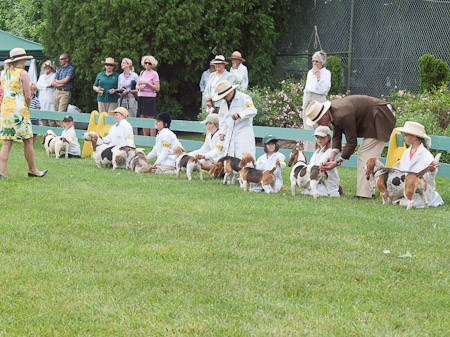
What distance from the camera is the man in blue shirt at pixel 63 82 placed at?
1892cm

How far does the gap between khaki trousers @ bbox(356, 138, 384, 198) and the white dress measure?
1.36 feet

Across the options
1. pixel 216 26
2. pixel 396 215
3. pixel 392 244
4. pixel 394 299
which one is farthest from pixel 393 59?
pixel 394 299

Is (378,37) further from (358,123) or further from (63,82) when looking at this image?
(358,123)

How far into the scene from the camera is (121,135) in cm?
1369

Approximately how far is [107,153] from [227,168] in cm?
340

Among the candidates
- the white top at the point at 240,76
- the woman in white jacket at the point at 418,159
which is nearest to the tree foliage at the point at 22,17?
the white top at the point at 240,76

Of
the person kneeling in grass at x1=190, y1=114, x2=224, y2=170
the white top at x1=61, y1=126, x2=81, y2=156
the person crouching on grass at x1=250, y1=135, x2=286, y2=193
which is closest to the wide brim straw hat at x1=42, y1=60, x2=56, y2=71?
the white top at x1=61, y1=126, x2=81, y2=156

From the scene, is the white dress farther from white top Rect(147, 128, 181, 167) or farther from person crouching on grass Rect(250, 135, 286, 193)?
white top Rect(147, 128, 181, 167)

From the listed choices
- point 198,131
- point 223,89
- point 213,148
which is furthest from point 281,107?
point 223,89

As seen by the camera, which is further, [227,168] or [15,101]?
[227,168]

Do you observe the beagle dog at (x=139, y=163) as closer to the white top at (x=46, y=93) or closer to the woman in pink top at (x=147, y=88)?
the woman in pink top at (x=147, y=88)

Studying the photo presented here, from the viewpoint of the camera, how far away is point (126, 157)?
523 inches

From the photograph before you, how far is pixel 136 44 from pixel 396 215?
42.6 feet

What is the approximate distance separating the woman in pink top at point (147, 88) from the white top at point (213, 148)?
4199 mm
